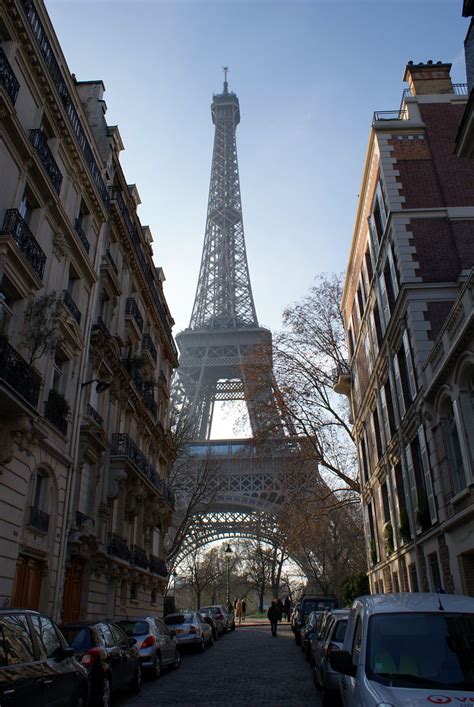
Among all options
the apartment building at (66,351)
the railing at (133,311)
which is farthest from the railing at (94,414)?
the railing at (133,311)

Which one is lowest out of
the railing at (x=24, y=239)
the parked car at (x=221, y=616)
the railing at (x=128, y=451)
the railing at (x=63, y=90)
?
the parked car at (x=221, y=616)

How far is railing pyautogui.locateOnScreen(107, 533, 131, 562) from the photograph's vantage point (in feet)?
72.5

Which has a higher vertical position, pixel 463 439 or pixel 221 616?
pixel 463 439

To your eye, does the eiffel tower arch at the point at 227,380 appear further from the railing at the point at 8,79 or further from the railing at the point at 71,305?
the railing at the point at 8,79

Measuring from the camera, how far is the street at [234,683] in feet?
38.2

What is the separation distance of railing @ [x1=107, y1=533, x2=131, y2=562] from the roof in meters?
16.4

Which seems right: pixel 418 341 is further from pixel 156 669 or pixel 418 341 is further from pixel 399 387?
pixel 156 669

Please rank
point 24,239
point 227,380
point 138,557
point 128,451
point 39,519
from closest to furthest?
1. point 24,239
2. point 39,519
3. point 128,451
4. point 138,557
5. point 227,380

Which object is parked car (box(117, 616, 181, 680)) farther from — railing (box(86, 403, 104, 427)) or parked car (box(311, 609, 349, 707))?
railing (box(86, 403, 104, 427))

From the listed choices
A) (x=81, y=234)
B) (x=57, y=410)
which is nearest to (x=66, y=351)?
(x=57, y=410)

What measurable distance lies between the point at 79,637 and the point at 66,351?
393 inches

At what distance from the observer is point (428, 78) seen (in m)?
25.2

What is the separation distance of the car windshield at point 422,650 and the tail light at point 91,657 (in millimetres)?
5585

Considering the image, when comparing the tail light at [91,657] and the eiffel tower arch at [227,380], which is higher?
the eiffel tower arch at [227,380]
